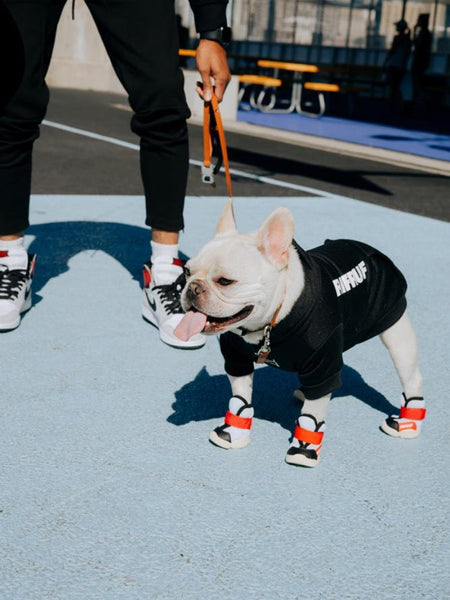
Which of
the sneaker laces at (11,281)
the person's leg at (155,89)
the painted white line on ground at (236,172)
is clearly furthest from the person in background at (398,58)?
the sneaker laces at (11,281)

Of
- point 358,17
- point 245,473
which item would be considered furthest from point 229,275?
point 358,17

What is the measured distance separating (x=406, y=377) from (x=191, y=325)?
788 millimetres

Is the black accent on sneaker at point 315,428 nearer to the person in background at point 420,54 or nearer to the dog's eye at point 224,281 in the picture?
the dog's eye at point 224,281

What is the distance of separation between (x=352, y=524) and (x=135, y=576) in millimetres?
591

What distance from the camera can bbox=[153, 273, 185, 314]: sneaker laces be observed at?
3.62 metres

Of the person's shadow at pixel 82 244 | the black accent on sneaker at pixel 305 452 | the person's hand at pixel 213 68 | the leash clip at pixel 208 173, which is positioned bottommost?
the person's shadow at pixel 82 244

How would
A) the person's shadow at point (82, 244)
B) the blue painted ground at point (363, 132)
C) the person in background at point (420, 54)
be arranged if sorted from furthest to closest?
1. the person in background at point (420, 54)
2. the blue painted ground at point (363, 132)
3. the person's shadow at point (82, 244)

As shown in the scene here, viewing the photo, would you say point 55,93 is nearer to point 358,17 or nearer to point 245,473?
point 358,17

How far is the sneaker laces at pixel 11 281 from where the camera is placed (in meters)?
3.61

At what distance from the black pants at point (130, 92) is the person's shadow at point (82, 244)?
2.25 ft

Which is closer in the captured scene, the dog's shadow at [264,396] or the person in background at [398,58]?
the dog's shadow at [264,396]

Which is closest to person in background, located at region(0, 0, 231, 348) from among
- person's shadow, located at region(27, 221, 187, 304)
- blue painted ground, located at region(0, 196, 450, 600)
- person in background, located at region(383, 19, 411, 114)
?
blue painted ground, located at region(0, 196, 450, 600)

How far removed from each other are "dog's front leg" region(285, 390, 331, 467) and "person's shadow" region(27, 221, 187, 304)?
197 centimetres

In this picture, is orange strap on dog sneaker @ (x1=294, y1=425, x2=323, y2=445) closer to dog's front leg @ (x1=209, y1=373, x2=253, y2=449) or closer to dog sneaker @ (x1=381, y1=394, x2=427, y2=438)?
dog's front leg @ (x1=209, y1=373, x2=253, y2=449)
